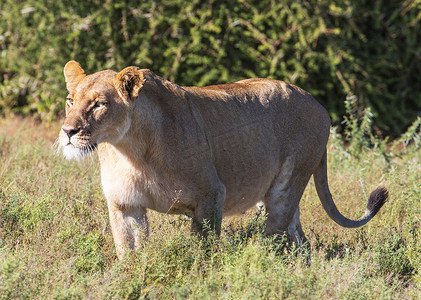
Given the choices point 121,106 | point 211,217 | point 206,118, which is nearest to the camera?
point 121,106

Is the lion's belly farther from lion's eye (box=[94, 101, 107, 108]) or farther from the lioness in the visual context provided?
lion's eye (box=[94, 101, 107, 108])

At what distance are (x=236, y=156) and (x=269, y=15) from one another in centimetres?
496

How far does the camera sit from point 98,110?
3.74 m

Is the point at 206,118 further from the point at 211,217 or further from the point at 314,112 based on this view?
the point at 314,112

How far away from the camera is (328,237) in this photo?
17.3 feet

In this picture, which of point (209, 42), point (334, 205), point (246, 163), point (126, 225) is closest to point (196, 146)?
point (246, 163)

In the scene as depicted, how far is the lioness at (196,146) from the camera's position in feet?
12.5

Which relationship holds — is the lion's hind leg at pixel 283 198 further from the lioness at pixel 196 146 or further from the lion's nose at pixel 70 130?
the lion's nose at pixel 70 130

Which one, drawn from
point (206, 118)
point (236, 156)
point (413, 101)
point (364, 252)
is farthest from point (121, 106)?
point (413, 101)

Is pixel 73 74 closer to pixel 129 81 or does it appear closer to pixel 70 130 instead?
pixel 129 81

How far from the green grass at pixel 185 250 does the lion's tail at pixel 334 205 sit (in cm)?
15

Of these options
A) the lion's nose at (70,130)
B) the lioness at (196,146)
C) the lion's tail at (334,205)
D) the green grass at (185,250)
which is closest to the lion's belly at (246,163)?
the lioness at (196,146)

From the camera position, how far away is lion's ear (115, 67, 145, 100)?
381 cm

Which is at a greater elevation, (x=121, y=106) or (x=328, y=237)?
(x=121, y=106)
